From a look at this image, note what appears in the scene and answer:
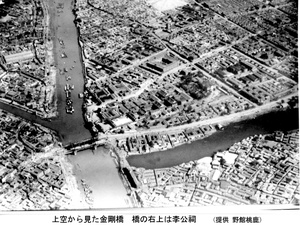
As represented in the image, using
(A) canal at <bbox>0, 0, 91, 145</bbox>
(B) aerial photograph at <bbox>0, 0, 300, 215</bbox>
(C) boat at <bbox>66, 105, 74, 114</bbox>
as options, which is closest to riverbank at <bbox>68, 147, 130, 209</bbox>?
(B) aerial photograph at <bbox>0, 0, 300, 215</bbox>

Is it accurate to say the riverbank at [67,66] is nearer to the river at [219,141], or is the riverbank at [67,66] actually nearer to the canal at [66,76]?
the canal at [66,76]

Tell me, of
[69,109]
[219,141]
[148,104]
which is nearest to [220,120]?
[219,141]

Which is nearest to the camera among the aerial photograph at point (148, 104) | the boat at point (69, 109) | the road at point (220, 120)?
the aerial photograph at point (148, 104)

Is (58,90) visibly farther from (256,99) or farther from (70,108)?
(256,99)

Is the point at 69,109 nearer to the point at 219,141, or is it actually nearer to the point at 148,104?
the point at 148,104

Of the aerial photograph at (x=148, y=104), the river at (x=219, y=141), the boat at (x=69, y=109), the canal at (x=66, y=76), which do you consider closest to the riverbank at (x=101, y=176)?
the aerial photograph at (x=148, y=104)

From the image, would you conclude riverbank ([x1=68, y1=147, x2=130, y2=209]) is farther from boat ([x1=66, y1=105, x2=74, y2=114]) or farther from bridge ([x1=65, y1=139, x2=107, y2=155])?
boat ([x1=66, y1=105, x2=74, y2=114])
